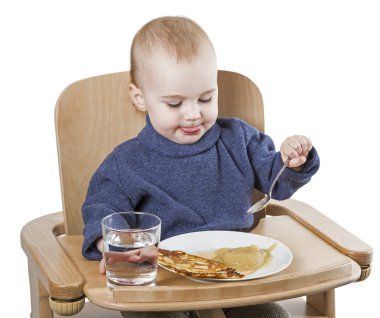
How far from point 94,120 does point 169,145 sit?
9.9 inches

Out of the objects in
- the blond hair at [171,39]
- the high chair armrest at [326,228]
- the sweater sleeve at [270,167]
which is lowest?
the high chair armrest at [326,228]

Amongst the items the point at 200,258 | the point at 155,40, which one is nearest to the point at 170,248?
the point at 200,258

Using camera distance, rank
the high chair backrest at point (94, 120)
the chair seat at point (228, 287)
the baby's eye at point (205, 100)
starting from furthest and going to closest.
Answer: the high chair backrest at point (94, 120) → the baby's eye at point (205, 100) → the chair seat at point (228, 287)

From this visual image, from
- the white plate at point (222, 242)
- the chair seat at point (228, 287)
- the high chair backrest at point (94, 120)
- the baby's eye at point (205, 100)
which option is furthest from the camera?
the high chair backrest at point (94, 120)

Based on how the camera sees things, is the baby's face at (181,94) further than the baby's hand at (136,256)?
Yes

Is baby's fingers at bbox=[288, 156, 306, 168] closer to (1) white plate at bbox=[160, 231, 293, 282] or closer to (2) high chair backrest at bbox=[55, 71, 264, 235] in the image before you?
(1) white plate at bbox=[160, 231, 293, 282]

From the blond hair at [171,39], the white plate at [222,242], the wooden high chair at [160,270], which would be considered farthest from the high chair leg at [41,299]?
the blond hair at [171,39]

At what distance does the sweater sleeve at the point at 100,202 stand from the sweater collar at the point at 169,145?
0.10 meters

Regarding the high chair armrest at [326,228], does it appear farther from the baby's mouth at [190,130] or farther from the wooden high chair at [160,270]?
the baby's mouth at [190,130]

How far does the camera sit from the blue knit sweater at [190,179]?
2715 mm

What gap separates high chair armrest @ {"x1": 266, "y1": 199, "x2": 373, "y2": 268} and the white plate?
159 mm

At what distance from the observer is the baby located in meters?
2.63

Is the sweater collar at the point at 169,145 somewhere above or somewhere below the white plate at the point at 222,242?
above

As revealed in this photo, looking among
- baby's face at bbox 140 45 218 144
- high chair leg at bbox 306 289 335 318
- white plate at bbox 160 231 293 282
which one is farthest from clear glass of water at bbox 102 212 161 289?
high chair leg at bbox 306 289 335 318
